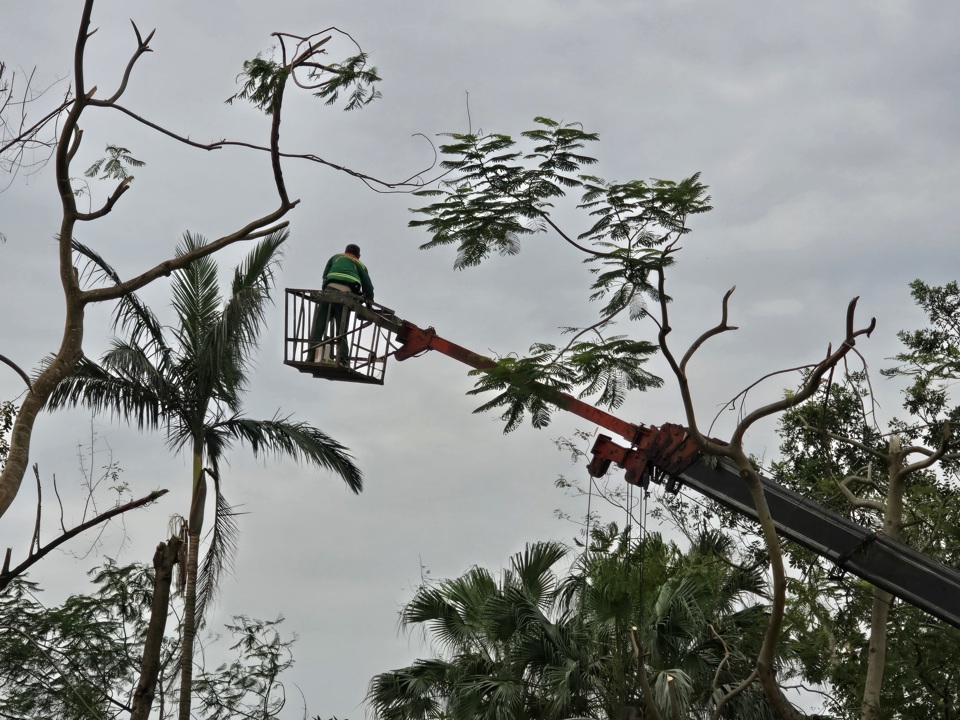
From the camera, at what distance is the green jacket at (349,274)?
11688 millimetres

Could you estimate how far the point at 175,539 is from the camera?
884 centimetres

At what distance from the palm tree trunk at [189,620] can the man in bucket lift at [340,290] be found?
5.19m

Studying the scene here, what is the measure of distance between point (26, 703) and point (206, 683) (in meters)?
3.45

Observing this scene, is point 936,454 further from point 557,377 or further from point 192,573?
point 192,573

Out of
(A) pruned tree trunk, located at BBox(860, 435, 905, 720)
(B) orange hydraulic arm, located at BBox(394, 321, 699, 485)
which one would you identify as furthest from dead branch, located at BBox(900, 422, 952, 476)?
(B) orange hydraulic arm, located at BBox(394, 321, 699, 485)

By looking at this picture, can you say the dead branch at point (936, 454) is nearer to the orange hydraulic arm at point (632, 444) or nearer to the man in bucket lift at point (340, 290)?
the orange hydraulic arm at point (632, 444)

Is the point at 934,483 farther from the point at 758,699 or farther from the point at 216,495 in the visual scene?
the point at 216,495

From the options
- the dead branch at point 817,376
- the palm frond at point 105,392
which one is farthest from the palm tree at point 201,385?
the dead branch at point 817,376

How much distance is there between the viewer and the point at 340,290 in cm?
1156

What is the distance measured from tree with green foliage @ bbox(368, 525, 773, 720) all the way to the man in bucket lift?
410cm

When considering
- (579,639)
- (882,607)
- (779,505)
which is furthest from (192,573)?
(882,607)

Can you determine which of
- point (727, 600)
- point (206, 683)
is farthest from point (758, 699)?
point (206, 683)

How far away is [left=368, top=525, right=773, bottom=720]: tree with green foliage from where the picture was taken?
13320mm

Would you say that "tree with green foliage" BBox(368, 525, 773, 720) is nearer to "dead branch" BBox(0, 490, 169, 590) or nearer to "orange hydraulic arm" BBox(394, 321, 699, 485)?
"orange hydraulic arm" BBox(394, 321, 699, 485)
